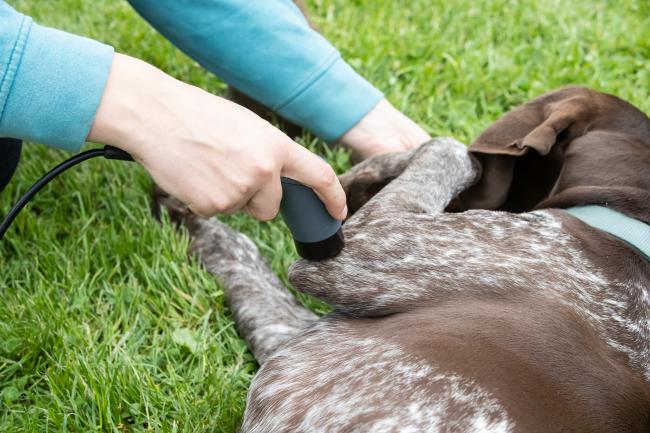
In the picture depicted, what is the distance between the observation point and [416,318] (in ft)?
9.63

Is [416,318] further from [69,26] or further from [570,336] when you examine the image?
[69,26]

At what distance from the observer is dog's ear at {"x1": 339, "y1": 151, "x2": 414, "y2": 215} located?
13.3ft

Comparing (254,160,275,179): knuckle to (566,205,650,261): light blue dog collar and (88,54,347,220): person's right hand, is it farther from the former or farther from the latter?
(566,205,650,261): light blue dog collar

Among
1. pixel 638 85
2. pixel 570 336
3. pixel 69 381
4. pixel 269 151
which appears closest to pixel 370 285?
pixel 570 336

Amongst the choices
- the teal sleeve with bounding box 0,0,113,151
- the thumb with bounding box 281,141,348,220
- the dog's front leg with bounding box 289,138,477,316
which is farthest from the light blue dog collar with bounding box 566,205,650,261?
the teal sleeve with bounding box 0,0,113,151

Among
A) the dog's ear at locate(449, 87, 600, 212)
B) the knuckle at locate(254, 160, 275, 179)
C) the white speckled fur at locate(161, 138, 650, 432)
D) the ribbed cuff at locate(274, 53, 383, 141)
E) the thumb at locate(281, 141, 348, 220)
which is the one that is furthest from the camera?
the ribbed cuff at locate(274, 53, 383, 141)

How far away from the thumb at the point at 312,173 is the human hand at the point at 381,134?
5.80 feet

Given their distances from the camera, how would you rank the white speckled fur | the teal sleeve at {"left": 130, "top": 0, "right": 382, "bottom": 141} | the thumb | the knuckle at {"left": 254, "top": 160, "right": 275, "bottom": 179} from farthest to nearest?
the teal sleeve at {"left": 130, "top": 0, "right": 382, "bottom": 141}
the white speckled fur
the thumb
the knuckle at {"left": 254, "top": 160, "right": 275, "bottom": 179}

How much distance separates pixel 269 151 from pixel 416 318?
2.96 feet

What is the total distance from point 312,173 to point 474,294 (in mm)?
869

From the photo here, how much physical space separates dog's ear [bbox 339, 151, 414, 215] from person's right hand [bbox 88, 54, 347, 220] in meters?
1.61

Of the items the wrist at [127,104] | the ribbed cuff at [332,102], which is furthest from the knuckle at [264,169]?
the ribbed cuff at [332,102]

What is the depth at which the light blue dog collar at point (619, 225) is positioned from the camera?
3238mm

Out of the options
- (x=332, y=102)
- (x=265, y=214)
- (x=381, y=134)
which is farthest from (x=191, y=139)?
(x=381, y=134)
